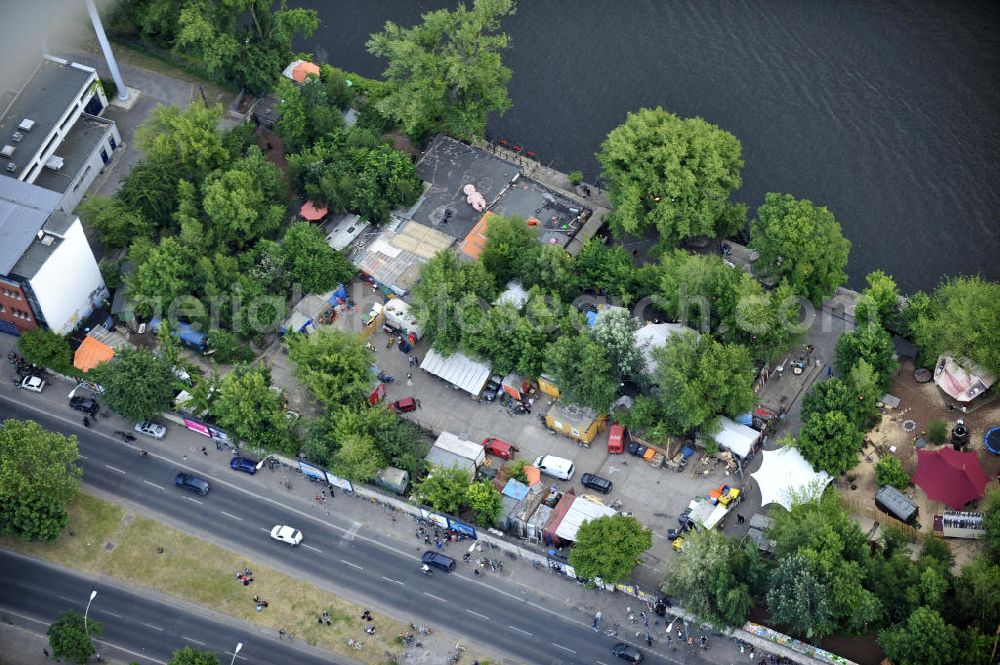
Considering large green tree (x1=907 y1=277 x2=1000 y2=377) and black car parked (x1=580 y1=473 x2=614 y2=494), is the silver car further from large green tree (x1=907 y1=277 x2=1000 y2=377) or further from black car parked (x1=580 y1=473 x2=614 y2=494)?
large green tree (x1=907 y1=277 x2=1000 y2=377)

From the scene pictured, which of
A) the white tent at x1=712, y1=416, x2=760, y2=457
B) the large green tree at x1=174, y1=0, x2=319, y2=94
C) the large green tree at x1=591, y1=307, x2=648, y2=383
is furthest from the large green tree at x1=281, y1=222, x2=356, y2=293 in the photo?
the white tent at x1=712, y1=416, x2=760, y2=457

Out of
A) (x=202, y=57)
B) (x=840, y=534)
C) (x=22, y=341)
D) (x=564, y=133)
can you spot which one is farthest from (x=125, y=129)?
(x=840, y=534)

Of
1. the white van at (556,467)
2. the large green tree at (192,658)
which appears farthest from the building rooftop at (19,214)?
the white van at (556,467)

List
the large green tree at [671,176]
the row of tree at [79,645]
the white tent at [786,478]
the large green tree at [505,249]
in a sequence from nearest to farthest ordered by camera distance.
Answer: the row of tree at [79,645] → the white tent at [786,478] → the large green tree at [671,176] → the large green tree at [505,249]

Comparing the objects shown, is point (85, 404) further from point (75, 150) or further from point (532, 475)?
point (532, 475)

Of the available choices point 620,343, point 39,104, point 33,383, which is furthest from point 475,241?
point 39,104

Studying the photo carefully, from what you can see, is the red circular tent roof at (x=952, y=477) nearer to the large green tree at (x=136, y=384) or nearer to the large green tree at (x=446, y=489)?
the large green tree at (x=446, y=489)
